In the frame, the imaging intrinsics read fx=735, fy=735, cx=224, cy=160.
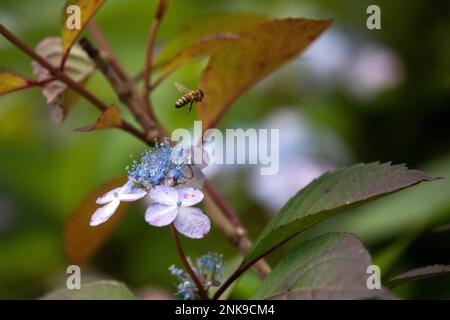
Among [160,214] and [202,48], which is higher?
[202,48]

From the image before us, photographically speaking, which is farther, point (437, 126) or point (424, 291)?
point (437, 126)

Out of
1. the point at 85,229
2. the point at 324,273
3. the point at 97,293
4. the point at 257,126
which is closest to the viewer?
the point at 324,273

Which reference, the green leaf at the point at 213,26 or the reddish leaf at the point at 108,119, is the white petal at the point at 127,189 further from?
the green leaf at the point at 213,26

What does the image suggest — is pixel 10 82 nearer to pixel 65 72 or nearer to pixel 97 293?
pixel 65 72

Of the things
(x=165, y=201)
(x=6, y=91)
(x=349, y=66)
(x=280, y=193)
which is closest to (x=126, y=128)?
(x=6, y=91)

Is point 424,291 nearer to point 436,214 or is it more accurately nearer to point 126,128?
point 436,214

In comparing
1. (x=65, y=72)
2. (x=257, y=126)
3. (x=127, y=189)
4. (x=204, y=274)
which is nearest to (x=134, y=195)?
(x=127, y=189)

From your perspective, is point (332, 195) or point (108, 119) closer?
point (332, 195)

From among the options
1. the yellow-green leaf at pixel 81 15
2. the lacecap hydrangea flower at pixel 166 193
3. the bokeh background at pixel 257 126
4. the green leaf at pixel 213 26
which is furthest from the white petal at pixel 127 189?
the bokeh background at pixel 257 126
